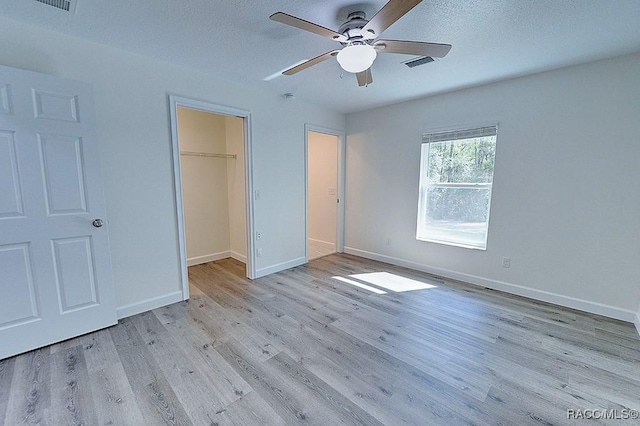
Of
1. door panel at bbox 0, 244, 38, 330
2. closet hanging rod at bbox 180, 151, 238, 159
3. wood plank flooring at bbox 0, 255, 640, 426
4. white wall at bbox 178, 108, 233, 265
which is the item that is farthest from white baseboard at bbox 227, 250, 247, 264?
door panel at bbox 0, 244, 38, 330

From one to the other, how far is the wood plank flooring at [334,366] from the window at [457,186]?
0.95 meters

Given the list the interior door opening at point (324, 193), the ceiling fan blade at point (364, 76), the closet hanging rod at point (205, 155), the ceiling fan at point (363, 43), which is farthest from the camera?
the interior door opening at point (324, 193)

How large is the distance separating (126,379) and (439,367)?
85.2 inches

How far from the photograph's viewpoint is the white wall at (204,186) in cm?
402

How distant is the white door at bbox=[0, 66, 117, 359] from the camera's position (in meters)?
1.92

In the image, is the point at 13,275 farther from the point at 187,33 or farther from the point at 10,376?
the point at 187,33

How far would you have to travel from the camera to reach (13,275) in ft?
6.47

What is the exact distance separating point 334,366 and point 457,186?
2781 mm

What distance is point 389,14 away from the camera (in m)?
1.46

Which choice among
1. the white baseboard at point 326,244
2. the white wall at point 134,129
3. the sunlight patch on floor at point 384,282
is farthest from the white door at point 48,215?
the white baseboard at point 326,244

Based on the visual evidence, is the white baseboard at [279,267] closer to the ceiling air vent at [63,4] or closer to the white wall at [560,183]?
the white wall at [560,183]

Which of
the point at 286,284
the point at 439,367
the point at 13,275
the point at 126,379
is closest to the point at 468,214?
the point at 439,367

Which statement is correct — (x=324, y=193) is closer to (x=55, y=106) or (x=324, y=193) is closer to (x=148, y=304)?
(x=148, y=304)

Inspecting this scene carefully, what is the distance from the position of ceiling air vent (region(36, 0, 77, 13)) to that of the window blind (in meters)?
3.68
